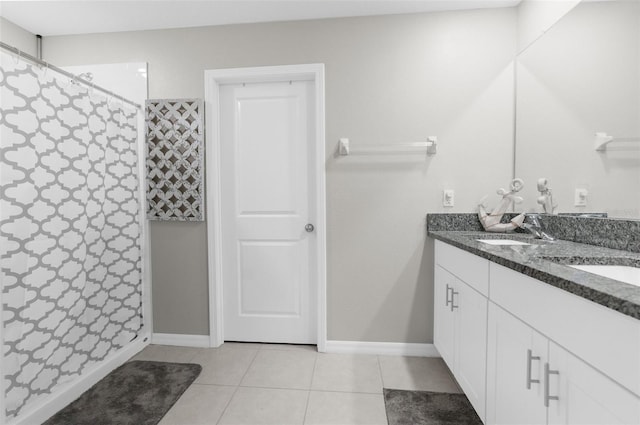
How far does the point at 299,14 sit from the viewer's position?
2125 mm

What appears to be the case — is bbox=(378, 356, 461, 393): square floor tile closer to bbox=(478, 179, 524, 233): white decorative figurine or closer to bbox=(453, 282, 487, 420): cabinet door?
bbox=(453, 282, 487, 420): cabinet door

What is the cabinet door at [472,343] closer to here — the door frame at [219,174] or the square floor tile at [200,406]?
the door frame at [219,174]

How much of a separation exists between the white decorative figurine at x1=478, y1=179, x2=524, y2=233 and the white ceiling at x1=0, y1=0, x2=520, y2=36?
1.23m

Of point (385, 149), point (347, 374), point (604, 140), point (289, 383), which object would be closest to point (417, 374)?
point (347, 374)

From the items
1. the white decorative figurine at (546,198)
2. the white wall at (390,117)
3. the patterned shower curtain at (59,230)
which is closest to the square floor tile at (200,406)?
the patterned shower curtain at (59,230)

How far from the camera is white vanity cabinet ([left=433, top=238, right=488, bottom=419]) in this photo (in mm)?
1382

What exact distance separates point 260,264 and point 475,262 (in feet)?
4.98

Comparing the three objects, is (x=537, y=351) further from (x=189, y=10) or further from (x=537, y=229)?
(x=189, y=10)

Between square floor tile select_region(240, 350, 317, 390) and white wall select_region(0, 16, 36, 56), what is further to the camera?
white wall select_region(0, 16, 36, 56)

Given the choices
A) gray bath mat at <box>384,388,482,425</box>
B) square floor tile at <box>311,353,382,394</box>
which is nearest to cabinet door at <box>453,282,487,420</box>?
gray bath mat at <box>384,388,482,425</box>

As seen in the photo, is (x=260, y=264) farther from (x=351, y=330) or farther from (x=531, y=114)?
(x=531, y=114)

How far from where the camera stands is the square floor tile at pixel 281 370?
187 centimetres

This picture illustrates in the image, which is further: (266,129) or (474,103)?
(266,129)

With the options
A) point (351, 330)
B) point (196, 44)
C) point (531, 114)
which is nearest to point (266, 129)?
point (196, 44)
